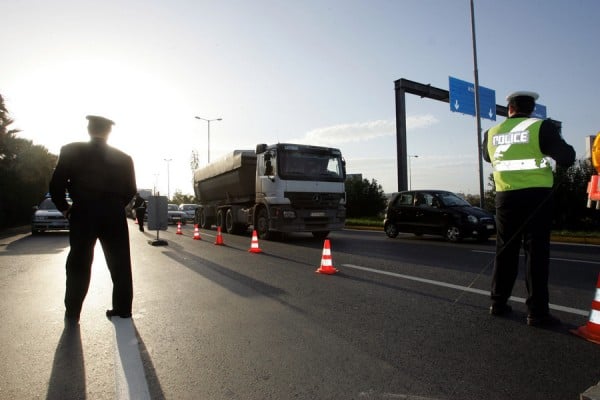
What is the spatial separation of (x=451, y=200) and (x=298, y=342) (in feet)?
35.3

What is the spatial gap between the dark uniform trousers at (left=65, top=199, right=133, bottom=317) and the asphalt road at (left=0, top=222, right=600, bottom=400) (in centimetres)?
27

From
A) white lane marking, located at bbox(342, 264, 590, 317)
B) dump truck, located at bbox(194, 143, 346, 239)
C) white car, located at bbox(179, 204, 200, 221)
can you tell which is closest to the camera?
white lane marking, located at bbox(342, 264, 590, 317)

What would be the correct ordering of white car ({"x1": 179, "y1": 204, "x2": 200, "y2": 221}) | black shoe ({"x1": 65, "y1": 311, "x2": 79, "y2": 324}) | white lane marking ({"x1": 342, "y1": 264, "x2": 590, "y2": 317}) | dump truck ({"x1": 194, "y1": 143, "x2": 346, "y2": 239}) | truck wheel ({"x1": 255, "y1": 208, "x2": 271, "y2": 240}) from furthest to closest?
white car ({"x1": 179, "y1": 204, "x2": 200, "y2": 221}), truck wheel ({"x1": 255, "y1": 208, "x2": 271, "y2": 240}), dump truck ({"x1": 194, "y1": 143, "x2": 346, "y2": 239}), white lane marking ({"x1": 342, "y1": 264, "x2": 590, "y2": 317}), black shoe ({"x1": 65, "y1": 311, "x2": 79, "y2": 324})

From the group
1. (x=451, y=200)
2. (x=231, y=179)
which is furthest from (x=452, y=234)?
(x=231, y=179)

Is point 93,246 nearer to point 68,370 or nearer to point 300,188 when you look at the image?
point 68,370

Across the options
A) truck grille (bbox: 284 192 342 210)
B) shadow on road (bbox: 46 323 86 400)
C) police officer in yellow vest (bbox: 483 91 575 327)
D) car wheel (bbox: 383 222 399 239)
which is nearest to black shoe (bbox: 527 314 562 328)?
police officer in yellow vest (bbox: 483 91 575 327)

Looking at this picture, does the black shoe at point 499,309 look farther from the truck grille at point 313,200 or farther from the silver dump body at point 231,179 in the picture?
the silver dump body at point 231,179

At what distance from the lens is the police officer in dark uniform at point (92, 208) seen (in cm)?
411

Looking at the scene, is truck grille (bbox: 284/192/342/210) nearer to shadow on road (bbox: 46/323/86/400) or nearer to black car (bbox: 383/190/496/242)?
black car (bbox: 383/190/496/242)

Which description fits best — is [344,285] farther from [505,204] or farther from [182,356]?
[182,356]

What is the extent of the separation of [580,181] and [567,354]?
17.1 m

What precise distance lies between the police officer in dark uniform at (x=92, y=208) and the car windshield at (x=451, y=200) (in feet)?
34.7

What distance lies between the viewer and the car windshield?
13.0 metres

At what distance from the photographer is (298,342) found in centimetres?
359
